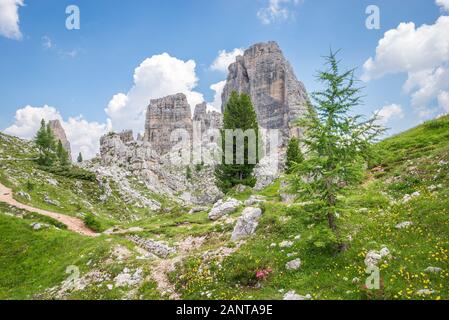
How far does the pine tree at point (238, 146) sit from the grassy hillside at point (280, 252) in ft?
46.5

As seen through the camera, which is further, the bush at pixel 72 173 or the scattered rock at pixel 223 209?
the bush at pixel 72 173

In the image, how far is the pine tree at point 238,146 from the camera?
152 ft

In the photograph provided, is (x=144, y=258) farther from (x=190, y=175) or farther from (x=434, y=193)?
(x=190, y=175)

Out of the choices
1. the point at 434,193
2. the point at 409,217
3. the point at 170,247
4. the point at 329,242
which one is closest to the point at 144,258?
the point at 170,247

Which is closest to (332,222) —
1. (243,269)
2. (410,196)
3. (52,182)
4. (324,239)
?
(324,239)

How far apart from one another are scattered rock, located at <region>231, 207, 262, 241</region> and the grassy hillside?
84 centimetres

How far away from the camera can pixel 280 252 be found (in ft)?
58.7

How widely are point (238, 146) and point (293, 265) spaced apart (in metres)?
31.2

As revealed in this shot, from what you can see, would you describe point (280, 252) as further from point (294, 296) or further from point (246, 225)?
point (246, 225)

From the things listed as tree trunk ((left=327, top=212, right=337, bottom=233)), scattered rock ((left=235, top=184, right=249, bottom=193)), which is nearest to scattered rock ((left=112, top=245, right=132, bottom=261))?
tree trunk ((left=327, top=212, right=337, bottom=233))

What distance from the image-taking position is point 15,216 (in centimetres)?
3528

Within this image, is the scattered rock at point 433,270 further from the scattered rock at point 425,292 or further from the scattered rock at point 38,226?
the scattered rock at point 38,226

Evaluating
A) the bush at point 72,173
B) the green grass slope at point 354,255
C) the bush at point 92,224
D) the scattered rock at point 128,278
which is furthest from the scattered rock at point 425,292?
the bush at point 72,173
